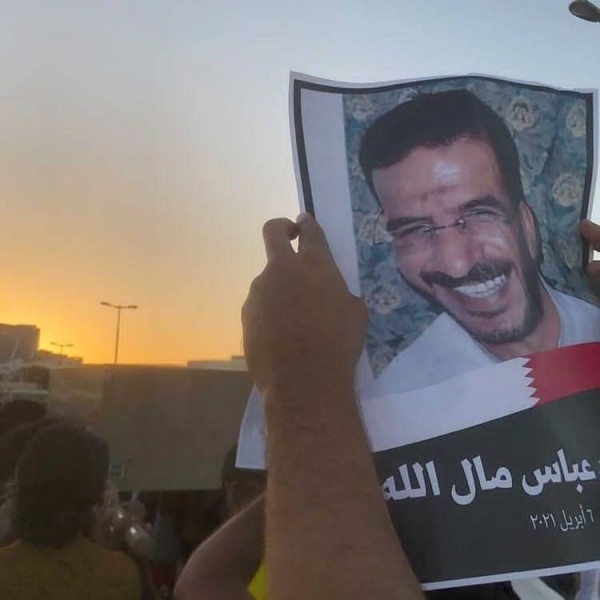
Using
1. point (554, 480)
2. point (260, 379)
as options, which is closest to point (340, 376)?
point (260, 379)

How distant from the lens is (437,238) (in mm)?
488

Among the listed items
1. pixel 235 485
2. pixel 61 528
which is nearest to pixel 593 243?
pixel 235 485

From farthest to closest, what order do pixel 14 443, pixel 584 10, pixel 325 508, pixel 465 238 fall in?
pixel 14 443
pixel 584 10
pixel 465 238
pixel 325 508

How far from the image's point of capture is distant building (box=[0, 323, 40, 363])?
1021mm

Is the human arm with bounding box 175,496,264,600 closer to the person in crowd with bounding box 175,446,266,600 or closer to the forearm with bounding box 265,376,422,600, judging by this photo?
the person in crowd with bounding box 175,446,266,600

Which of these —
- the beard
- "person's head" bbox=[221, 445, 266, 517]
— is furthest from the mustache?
"person's head" bbox=[221, 445, 266, 517]

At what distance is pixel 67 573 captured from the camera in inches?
38.5

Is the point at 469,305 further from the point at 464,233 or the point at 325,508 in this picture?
the point at 325,508

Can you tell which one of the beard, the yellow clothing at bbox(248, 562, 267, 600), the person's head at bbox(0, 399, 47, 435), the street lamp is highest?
the street lamp

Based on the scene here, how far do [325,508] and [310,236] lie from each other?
0.17m

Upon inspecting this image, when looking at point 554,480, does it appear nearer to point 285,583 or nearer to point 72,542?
point 285,583

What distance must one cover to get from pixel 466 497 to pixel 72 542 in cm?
73

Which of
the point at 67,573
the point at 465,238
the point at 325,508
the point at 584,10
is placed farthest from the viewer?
the point at 67,573

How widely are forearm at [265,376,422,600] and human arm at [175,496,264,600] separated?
0.31 metres
